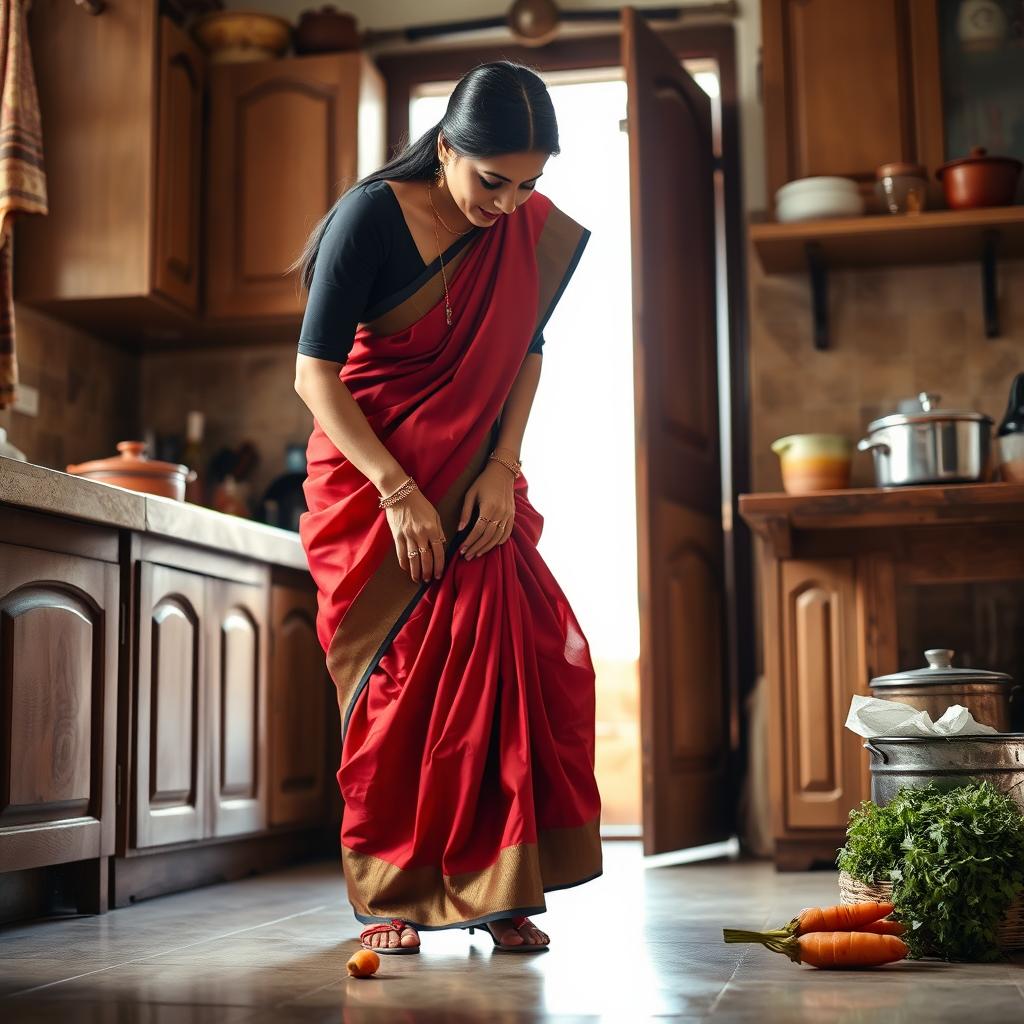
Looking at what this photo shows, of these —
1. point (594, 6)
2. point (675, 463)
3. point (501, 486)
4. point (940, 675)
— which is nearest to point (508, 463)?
point (501, 486)

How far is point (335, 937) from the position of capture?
2.24 m

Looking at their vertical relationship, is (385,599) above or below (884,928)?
above

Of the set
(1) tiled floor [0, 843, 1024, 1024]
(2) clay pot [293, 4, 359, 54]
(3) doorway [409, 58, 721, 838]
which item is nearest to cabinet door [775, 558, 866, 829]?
(1) tiled floor [0, 843, 1024, 1024]

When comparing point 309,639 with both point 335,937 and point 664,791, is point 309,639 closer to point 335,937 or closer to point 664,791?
point 664,791

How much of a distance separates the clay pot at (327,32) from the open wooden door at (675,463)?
3.07 feet

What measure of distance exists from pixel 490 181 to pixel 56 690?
47.0 inches

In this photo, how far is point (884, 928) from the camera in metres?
1.92

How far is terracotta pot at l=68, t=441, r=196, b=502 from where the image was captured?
315 centimetres

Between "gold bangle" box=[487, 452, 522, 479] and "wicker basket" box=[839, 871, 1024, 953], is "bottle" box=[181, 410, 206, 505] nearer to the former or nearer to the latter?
"gold bangle" box=[487, 452, 522, 479]

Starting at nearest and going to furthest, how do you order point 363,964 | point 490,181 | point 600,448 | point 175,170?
1. point 363,964
2. point 490,181
3. point 175,170
4. point 600,448

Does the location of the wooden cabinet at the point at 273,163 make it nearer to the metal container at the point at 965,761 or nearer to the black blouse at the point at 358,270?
the black blouse at the point at 358,270

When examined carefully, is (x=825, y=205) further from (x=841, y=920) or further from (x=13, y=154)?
(x=841, y=920)

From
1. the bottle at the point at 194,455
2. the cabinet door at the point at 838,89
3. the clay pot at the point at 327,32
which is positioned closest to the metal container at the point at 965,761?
the cabinet door at the point at 838,89

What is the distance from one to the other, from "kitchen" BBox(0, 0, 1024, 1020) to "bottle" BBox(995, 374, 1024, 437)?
7.7 inches
